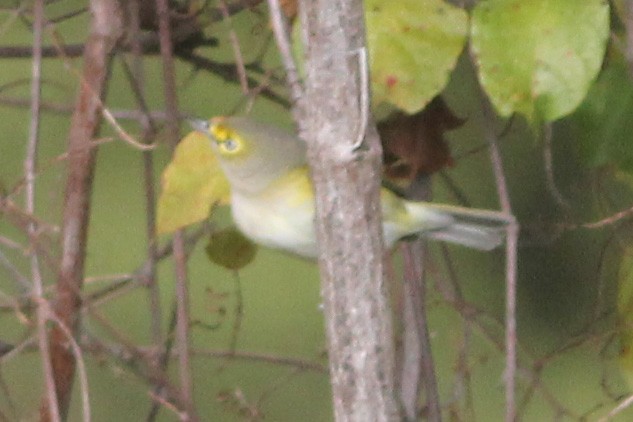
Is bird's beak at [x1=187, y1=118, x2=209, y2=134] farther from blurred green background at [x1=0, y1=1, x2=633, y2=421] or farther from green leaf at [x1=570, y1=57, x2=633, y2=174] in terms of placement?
blurred green background at [x1=0, y1=1, x2=633, y2=421]

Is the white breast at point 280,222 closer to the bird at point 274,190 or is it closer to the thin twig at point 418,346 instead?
the bird at point 274,190

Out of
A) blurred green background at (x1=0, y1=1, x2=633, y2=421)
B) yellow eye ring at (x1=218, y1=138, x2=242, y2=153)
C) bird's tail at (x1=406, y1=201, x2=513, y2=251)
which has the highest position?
yellow eye ring at (x1=218, y1=138, x2=242, y2=153)

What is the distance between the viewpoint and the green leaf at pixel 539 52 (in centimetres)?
68

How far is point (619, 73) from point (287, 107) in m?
0.36

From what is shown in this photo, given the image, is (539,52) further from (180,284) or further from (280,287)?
(280,287)

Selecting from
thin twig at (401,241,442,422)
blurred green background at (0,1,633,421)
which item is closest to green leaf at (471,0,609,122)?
thin twig at (401,241,442,422)

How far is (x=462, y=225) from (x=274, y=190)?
0.18 m

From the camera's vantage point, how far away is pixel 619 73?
2.79 feet

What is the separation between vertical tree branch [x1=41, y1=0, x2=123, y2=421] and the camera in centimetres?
85

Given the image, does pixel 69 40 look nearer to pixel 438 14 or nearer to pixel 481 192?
pixel 481 192

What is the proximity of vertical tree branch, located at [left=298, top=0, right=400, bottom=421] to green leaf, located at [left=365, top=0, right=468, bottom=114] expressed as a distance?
157 millimetres

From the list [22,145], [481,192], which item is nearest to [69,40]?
[22,145]

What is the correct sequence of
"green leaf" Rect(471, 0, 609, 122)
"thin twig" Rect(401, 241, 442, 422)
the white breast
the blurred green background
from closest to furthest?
"green leaf" Rect(471, 0, 609, 122) → the white breast → "thin twig" Rect(401, 241, 442, 422) → the blurred green background

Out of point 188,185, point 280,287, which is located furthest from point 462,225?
point 280,287
